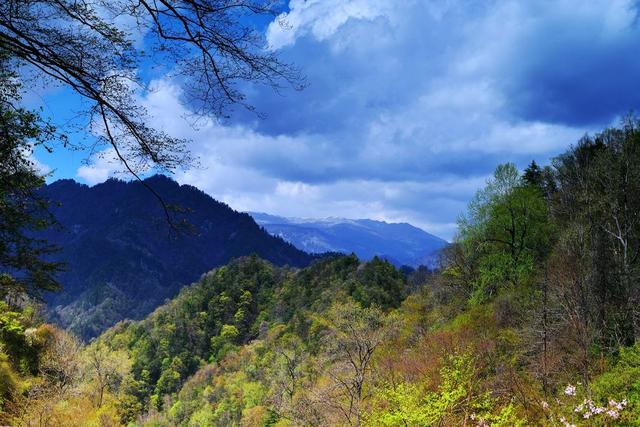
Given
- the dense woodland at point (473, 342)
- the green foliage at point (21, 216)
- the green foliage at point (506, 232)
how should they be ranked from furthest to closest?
the green foliage at point (506, 232), the dense woodland at point (473, 342), the green foliage at point (21, 216)

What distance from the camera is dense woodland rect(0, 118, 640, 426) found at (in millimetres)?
14391

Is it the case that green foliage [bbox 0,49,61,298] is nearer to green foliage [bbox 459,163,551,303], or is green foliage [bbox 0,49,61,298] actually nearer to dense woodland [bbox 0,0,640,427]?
dense woodland [bbox 0,0,640,427]

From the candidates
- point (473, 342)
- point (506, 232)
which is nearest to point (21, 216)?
point (473, 342)

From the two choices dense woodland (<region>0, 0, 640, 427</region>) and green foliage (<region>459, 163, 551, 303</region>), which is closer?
dense woodland (<region>0, 0, 640, 427</region>)

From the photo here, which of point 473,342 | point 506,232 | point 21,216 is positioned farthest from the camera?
point 506,232

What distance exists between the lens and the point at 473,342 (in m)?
23.9

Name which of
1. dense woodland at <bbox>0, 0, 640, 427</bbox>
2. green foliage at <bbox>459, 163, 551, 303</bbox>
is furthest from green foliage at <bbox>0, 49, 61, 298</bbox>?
green foliage at <bbox>459, 163, 551, 303</bbox>

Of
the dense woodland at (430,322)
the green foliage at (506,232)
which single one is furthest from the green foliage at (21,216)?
the green foliage at (506,232)

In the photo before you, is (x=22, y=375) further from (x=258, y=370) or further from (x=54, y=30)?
(x=258, y=370)

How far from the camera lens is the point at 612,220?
21.8 m

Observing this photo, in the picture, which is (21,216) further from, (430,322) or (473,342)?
(430,322)

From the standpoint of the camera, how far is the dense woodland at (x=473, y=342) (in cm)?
1439

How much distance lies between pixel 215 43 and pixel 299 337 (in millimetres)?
70142

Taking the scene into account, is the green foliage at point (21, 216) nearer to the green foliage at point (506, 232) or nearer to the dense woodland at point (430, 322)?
the dense woodland at point (430, 322)
